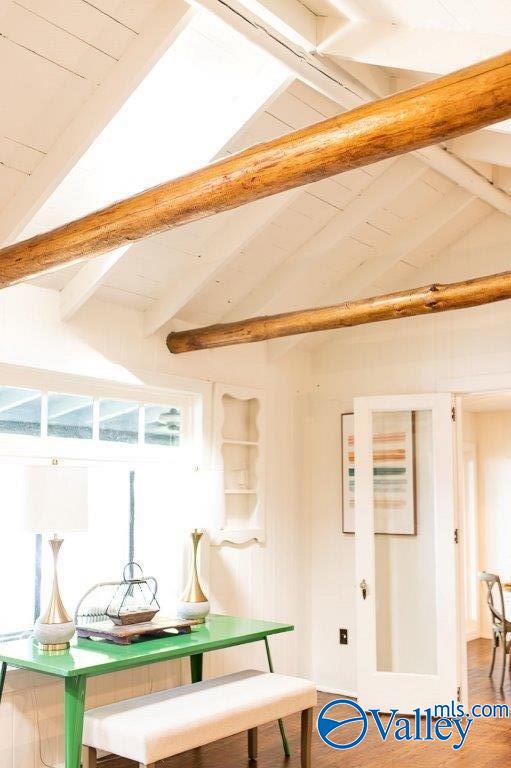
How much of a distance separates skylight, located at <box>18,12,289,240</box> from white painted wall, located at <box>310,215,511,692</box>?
8.37 ft

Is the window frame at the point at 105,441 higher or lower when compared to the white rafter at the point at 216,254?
lower

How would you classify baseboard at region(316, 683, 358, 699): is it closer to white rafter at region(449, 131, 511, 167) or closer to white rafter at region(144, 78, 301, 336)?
white rafter at region(144, 78, 301, 336)

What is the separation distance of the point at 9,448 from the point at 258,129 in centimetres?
211

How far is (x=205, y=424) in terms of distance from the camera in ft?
17.8

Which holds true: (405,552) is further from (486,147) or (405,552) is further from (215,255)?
(486,147)

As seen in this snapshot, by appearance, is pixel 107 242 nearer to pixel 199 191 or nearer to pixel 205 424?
pixel 199 191

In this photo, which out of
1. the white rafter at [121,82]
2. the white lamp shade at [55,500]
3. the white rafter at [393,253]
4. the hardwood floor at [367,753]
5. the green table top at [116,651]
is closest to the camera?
the white rafter at [121,82]

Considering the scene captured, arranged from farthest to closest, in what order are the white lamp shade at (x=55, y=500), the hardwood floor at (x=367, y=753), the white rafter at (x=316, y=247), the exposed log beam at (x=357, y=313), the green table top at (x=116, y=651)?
the white rafter at (x=316, y=247) → the hardwood floor at (x=367, y=753) → the exposed log beam at (x=357, y=313) → the white lamp shade at (x=55, y=500) → the green table top at (x=116, y=651)

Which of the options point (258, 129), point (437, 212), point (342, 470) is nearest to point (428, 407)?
point (342, 470)

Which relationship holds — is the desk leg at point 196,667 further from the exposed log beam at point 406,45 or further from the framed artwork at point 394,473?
the exposed log beam at point 406,45

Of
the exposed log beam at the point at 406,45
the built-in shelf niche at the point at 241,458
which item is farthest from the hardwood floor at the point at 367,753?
the exposed log beam at the point at 406,45

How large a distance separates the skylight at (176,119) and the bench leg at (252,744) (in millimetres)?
2954

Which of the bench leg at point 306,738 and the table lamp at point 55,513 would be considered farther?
the bench leg at point 306,738

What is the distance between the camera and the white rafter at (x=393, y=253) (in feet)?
17.5
